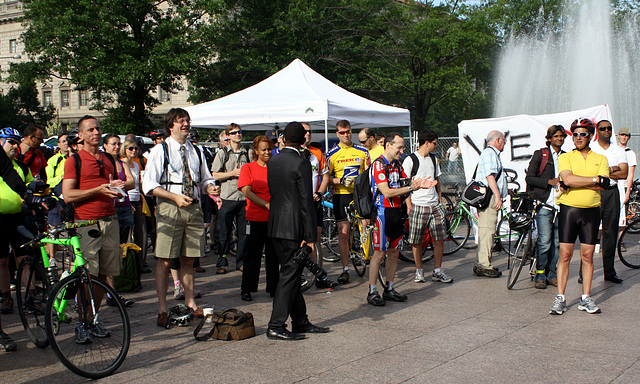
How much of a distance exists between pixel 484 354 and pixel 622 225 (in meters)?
6.31

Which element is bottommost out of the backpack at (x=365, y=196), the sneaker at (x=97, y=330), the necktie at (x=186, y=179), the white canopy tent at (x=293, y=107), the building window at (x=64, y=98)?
the sneaker at (x=97, y=330)

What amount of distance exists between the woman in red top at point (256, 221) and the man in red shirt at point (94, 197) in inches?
66.0

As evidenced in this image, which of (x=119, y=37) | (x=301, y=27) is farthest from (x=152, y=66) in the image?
(x=301, y=27)

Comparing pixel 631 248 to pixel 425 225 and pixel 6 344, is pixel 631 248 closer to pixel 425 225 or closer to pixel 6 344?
pixel 425 225

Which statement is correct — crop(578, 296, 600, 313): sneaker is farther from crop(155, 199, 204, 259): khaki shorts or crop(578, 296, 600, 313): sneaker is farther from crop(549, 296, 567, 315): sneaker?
crop(155, 199, 204, 259): khaki shorts

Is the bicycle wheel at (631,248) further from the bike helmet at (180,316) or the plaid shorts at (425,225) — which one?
the bike helmet at (180,316)

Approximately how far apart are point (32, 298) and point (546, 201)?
5.90 metres

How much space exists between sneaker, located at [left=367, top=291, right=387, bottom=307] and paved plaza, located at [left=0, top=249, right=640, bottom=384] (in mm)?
86

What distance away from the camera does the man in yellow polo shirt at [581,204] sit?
6398 millimetres

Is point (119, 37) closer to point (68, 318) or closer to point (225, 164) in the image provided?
point (225, 164)

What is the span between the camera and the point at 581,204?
21.0 feet

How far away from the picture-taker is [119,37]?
33062 mm

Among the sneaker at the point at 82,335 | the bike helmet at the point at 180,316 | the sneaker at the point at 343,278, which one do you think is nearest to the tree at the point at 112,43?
the sneaker at the point at 343,278

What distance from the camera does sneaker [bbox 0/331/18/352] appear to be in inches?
207
